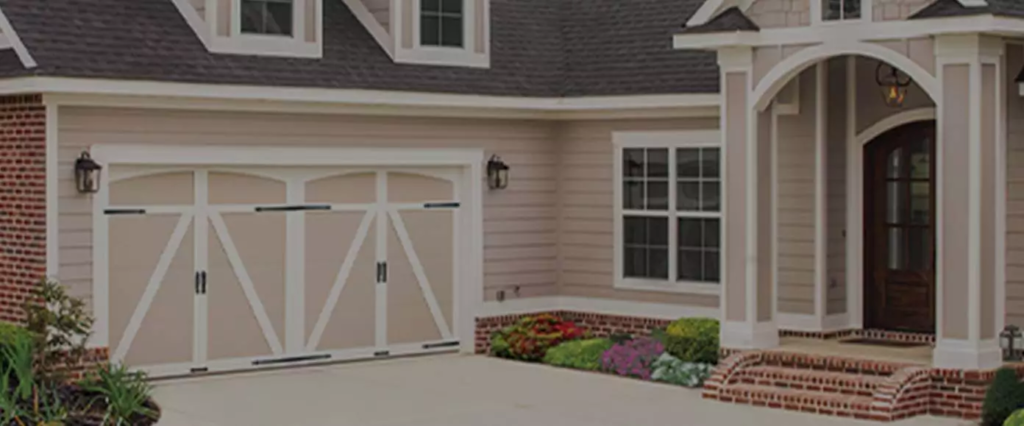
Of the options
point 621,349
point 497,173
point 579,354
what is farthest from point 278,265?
point 621,349

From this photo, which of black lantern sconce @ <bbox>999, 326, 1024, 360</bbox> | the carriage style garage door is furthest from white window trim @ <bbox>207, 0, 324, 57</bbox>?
black lantern sconce @ <bbox>999, 326, 1024, 360</bbox>

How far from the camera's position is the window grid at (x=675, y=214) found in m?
19.7

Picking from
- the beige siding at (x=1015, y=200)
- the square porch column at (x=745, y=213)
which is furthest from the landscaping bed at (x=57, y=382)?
the beige siding at (x=1015, y=200)

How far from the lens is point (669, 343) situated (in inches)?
726

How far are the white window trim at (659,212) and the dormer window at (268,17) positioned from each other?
166 inches

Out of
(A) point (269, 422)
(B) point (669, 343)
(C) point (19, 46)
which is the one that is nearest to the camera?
(A) point (269, 422)

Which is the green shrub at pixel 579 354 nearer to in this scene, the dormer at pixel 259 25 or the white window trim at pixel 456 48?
the white window trim at pixel 456 48

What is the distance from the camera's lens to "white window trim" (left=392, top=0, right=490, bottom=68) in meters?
19.8

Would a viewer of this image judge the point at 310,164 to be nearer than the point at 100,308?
No

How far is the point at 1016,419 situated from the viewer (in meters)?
13.9

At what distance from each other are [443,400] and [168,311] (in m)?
3.14

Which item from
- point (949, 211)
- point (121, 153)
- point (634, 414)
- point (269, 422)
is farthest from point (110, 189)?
point (949, 211)

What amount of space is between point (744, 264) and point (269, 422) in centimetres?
523

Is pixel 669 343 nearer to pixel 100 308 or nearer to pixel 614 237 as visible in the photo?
pixel 614 237
